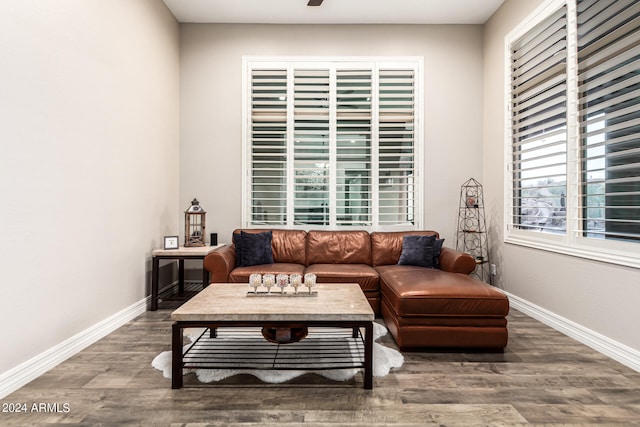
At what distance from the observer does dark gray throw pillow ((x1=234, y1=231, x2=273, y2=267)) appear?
3.81m

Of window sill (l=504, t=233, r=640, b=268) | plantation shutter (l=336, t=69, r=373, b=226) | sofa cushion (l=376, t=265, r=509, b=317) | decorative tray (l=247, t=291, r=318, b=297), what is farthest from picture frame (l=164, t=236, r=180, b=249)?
window sill (l=504, t=233, r=640, b=268)

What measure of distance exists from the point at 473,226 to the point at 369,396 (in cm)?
330

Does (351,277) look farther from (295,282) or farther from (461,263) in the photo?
(461,263)

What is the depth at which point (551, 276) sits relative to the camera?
3.30m

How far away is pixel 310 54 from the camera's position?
4562mm

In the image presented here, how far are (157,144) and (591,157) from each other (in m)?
4.39

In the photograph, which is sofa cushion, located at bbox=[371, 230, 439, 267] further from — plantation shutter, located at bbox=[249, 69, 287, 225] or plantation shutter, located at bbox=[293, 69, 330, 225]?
plantation shutter, located at bbox=[249, 69, 287, 225]

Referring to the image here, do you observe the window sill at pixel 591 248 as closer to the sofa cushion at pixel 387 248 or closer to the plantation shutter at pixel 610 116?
the plantation shutter at pixel 610 116

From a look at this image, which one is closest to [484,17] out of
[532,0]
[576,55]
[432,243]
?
[532,0]

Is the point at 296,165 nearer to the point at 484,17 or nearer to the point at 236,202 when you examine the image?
the point at 236,202

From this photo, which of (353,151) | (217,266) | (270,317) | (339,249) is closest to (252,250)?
(217,266)

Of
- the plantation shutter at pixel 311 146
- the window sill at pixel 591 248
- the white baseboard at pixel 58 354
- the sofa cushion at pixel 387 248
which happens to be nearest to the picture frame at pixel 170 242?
the white baseboard at pixel 58 354

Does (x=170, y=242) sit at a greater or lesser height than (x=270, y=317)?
greater

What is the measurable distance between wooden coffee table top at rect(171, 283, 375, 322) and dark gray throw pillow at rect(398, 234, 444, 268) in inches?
56.9
